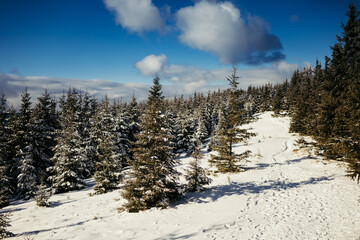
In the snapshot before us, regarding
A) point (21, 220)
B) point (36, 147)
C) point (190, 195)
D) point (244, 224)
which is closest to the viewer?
point (244, 224)

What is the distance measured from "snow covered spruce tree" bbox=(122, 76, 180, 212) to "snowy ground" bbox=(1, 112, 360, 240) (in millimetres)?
781

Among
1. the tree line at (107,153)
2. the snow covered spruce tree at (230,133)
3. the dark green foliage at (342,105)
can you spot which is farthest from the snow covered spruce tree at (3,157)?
the dark green foliage at (342,105)

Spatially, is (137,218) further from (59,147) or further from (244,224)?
(59,147)

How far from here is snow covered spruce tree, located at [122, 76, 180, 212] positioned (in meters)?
11.5

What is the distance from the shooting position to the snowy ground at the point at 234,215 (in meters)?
8.52

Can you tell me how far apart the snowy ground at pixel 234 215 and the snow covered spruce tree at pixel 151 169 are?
0.78 m

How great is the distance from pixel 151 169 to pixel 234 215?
595 cm

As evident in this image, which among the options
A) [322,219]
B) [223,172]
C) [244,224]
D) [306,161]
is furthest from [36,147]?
[306,161]

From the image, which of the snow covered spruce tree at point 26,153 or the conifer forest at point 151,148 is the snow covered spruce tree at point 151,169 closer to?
the conifer forest at point 151,148

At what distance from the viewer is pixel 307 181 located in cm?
1480

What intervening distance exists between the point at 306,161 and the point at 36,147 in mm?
35181

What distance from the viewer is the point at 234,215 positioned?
33.2 feet

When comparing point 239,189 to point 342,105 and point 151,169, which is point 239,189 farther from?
point 342,105

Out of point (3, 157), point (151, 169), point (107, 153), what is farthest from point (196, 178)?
point (3, 157)
